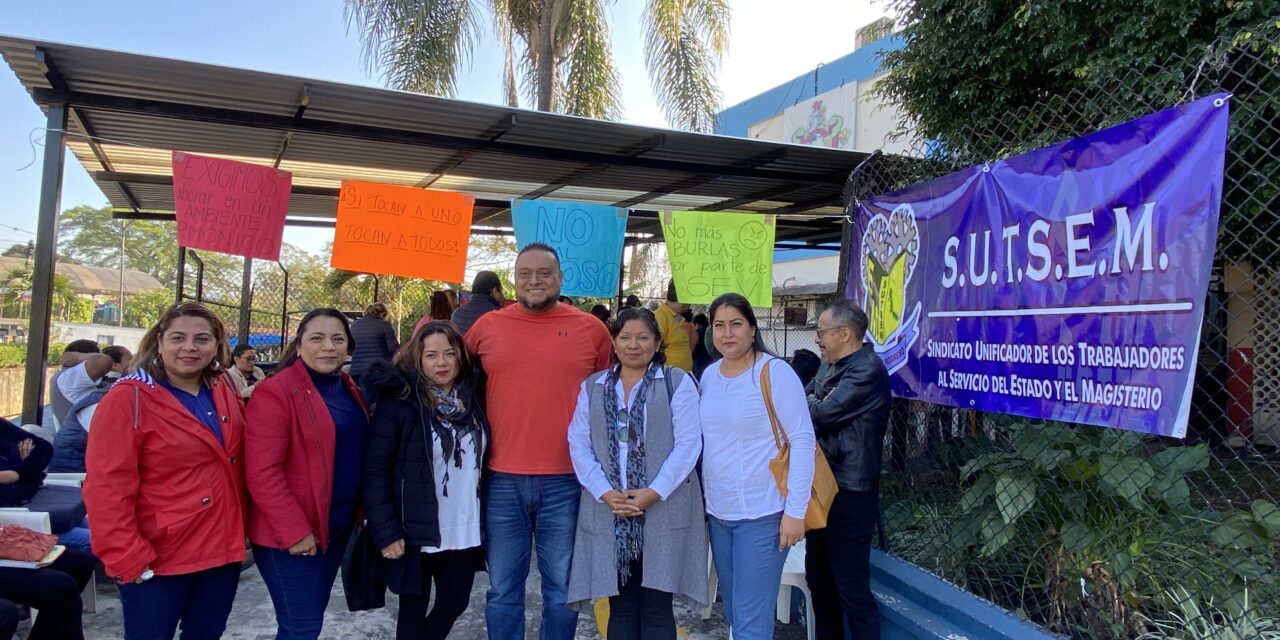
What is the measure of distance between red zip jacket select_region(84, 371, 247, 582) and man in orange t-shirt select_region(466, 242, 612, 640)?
3.07 ft

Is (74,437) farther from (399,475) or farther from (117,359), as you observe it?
(399,475)

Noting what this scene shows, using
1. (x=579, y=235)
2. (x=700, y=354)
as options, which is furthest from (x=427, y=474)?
(x=700, y=354)

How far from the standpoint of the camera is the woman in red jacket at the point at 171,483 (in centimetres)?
236

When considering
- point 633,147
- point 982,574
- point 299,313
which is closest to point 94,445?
point 982,574

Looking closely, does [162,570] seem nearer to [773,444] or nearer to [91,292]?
[773,444]

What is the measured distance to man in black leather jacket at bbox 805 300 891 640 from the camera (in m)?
3.10

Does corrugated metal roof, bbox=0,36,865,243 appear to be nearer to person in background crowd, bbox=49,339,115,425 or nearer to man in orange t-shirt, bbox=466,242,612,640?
person in background crowd, bbox=49,339,115,425

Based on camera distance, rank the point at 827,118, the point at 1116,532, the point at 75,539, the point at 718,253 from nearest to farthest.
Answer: the point at 1116,532 → the point at 75,539 → the point at 718,253 → the point at 827,118

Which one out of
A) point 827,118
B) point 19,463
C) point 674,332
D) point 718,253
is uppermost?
point 827,118

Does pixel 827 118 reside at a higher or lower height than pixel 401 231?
higher

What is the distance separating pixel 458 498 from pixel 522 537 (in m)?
0.31

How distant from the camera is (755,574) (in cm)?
279

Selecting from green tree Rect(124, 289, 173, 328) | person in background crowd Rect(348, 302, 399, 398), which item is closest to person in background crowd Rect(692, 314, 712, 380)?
person in background crowd Rect(348, 302, 399, 398)

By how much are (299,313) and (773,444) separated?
9521mm
